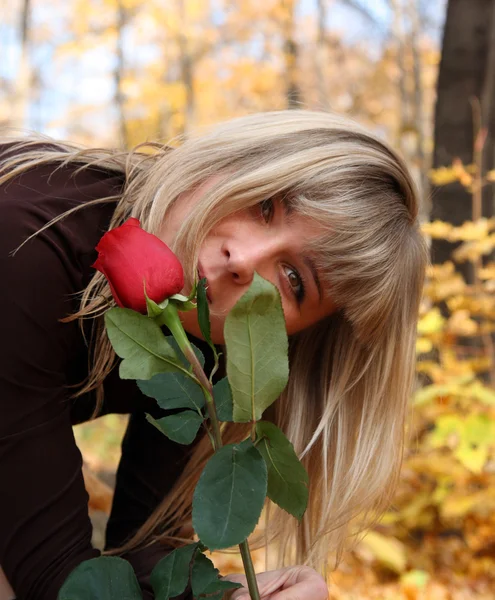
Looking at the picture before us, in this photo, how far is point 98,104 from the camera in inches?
559

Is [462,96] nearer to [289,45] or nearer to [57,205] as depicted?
[57,205]

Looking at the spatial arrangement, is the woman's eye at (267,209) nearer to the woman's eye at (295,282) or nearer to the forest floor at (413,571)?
the woman's eye at (295,282)

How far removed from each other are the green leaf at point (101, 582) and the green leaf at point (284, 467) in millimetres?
213

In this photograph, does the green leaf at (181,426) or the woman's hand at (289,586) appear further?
the woman's hand at (289,586)

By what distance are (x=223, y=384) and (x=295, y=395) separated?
2.56 ft

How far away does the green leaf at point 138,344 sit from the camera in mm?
621

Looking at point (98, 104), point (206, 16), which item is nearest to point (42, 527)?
point (206, 16)

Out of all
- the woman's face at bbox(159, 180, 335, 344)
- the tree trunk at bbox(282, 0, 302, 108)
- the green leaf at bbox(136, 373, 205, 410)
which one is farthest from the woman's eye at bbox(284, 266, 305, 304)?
the tree trunk at bbox(282, 0, 302, 108)

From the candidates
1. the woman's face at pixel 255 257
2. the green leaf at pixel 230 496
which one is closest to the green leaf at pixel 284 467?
the green leaf at pixel 230 496

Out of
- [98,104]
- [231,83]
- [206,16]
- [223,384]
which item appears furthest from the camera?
[98,104]

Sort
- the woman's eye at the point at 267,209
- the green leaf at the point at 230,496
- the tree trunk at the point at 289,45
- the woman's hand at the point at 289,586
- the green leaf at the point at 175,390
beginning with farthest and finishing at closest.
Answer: the tree trunk at the point at 289,45 < the woman's eye at the point at 267,209 < the woman's hand at the point at 289,586 < the green leaf at the point at 175,390 < the green leaf at the point at 230,496

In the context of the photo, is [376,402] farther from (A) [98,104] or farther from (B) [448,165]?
(A) [98,104]

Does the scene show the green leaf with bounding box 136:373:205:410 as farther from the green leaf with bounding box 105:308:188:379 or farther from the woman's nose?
the woman's nose

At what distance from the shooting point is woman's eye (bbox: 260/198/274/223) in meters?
1.16
